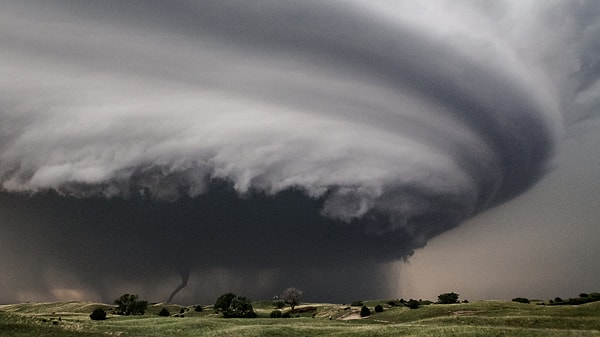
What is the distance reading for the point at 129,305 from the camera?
134 metres

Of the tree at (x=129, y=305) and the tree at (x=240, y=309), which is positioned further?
the tree at (x=129, y=305)

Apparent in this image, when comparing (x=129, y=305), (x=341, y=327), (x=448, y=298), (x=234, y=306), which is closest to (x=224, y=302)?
(x=234, y=306)

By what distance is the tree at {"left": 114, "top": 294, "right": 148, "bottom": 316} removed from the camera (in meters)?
133

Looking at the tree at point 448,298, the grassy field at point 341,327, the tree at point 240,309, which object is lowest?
the grassy field at point 341,327

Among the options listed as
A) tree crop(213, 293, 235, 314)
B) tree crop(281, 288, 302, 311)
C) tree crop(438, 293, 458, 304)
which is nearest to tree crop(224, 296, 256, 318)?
tree crop(213, 293, 235, 314)

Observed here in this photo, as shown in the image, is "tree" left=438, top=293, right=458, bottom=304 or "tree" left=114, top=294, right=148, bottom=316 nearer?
"tree" left=114, top=294, right=148, bottom=316

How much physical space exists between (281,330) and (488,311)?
50.5 meters

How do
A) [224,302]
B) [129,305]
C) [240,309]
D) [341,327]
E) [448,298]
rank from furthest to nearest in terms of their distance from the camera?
[448,298] → [129,305] → [224,302] → [240,309] → [341,327]

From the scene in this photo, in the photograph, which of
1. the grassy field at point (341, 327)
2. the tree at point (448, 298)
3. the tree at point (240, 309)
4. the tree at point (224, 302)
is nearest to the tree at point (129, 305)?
the tree at point (224, 302)

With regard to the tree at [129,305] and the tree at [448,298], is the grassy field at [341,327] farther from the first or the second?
the tree at [129,305]

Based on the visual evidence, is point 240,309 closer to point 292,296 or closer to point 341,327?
point 292,296

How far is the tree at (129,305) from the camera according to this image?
436 feet

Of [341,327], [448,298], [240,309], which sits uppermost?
[448,298]

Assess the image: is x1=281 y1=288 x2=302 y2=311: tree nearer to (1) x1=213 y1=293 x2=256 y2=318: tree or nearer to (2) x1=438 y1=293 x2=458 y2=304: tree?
(1) x1=213 y1=293 x2=256 y2=318: tree
